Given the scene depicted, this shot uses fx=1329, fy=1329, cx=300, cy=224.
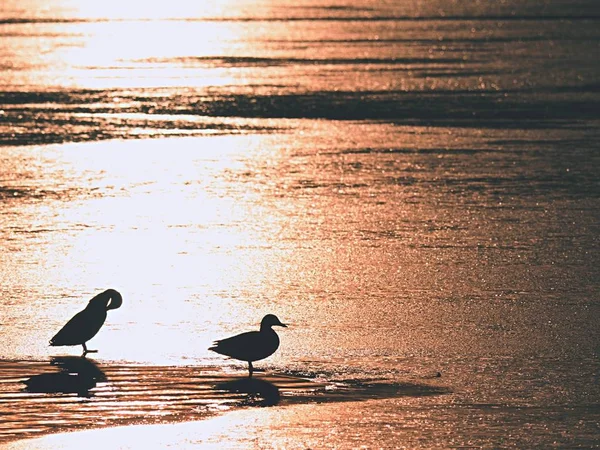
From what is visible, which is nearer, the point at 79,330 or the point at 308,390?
the point at 308,390

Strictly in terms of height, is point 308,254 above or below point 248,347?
above

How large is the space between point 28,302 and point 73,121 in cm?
1103

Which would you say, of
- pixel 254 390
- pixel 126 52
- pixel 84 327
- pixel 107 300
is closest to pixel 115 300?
pixel 107 300

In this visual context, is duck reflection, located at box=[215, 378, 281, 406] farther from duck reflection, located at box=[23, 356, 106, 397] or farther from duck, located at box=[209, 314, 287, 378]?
duck reflection, located at box=[23, 356, 106, 397]

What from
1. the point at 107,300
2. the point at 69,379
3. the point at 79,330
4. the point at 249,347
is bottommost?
the point at 69,379

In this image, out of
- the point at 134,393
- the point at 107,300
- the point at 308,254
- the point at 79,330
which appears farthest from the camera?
the point at 308,254

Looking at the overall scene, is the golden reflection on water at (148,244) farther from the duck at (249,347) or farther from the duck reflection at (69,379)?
the duck at (249,347)

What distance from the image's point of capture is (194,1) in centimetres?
6262

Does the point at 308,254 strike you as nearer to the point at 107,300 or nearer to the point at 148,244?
the point at 148,244

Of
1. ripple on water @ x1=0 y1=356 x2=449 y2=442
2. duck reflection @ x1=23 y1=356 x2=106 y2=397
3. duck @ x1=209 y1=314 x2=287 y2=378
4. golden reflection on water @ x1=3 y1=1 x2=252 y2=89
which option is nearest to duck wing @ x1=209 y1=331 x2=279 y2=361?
duck @ x1=209 y1=314 x2=287 y2=378

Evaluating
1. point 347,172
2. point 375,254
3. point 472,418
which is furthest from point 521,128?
point 472,418

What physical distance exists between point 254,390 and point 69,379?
45.0 inches

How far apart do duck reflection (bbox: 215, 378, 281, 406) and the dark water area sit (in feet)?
0.07

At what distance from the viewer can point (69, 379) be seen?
26.2 ft
